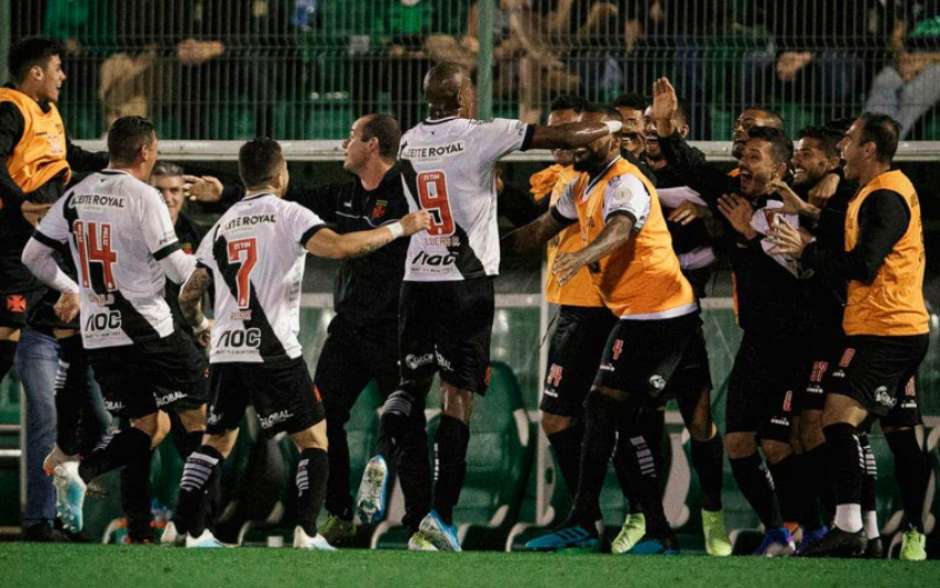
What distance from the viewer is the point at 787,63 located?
1131 cm

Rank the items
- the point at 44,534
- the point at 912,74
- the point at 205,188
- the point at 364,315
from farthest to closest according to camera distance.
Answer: the point at 912,74, the point at 44,534, the point at 205,188, the point at 364,315

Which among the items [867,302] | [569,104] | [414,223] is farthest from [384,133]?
[867,302]

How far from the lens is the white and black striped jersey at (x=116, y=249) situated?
8883 mm

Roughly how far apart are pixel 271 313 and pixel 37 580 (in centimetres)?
214

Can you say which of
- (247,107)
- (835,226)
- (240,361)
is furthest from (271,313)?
(247,107)

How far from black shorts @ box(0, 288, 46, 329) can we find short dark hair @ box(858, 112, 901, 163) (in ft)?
16.0

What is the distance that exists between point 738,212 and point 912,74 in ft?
9.18

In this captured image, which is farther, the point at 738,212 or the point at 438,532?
the point at 738,212

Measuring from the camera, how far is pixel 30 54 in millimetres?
10047

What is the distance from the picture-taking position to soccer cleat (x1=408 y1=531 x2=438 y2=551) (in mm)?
8344

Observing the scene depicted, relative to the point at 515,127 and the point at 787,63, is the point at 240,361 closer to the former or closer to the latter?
the point at 515,127

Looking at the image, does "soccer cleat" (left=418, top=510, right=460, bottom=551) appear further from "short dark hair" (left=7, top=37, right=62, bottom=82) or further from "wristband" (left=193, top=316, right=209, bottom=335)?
"short dark hair" (left=7, top=37, right=62, bottom=82)

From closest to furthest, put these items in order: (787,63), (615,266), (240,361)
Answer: (240,361) → (615,266) → (787,63)

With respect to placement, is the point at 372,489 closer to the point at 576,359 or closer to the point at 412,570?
the point at 576,359
